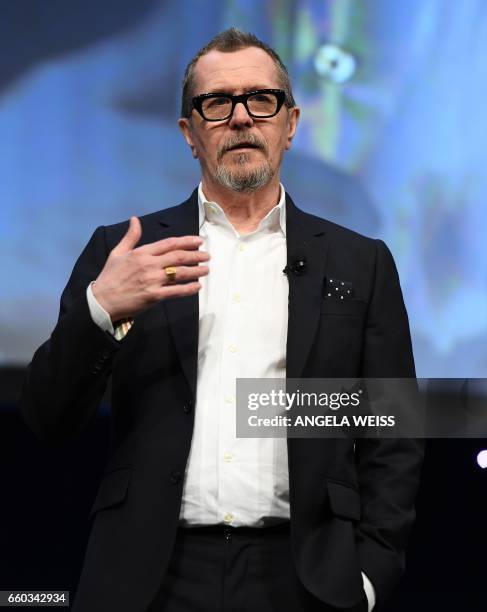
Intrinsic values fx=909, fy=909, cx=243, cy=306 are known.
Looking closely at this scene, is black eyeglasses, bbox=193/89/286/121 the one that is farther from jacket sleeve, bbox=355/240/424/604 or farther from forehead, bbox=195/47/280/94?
jacket sleeve, bbox=355/240/424/604

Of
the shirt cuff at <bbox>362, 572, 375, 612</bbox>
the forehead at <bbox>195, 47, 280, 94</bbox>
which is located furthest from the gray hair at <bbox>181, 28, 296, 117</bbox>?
the shirt cuff at <bbox>362, 572, 375, 612</bbox>

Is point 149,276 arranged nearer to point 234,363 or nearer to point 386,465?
point 234,363

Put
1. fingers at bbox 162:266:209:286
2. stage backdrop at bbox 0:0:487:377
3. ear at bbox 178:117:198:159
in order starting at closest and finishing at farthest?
1. fingers at bbox 162:266:209:286
2. ear at bbox 178:117:198:159
3. stage backdrop at bbox 0:0:487:377

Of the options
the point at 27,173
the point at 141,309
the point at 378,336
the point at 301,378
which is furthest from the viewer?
Answer: the point at 27,173

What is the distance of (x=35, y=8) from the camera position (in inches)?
131

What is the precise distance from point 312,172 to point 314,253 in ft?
3.70

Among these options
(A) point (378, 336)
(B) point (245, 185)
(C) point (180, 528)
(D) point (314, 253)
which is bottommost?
(C) point (180, 528)

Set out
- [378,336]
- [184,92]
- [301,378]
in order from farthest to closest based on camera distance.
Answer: [184,92] < [378,336] < [301,378]

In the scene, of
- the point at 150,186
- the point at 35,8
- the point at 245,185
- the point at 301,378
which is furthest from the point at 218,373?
the point at 35,8

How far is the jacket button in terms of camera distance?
1.94 meters

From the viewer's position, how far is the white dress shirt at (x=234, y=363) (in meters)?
1.95

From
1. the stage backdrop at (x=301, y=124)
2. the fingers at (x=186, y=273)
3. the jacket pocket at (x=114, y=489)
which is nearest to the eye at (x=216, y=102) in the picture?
the fingers at (x=186, y=273)

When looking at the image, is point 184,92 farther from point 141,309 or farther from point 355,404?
point 355,404

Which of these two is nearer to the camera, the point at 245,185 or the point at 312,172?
the point at 245,185
